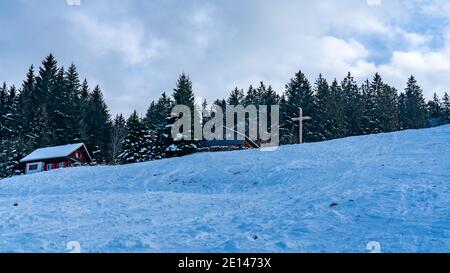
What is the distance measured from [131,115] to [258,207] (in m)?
44.5

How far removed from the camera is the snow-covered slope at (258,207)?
8.98 meters

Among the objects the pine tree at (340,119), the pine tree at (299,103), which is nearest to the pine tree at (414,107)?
the pine tree at (340,119)

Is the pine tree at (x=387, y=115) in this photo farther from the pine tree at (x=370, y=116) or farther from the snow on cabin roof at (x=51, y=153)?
the snow on cabin roof at (x=51, y=153)

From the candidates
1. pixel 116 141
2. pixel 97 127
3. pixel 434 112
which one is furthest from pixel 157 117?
pixel 434 112

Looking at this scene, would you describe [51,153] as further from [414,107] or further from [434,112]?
[434,112]

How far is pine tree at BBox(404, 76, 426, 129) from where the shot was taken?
2810 inches

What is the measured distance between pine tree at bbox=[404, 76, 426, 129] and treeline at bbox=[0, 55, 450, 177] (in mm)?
187

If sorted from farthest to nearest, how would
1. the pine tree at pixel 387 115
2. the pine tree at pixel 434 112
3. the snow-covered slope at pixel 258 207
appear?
the pine tree at pixel 434 112 → the pine tree at pixel 387 115 → the snow-covered slope at pixel 258 207

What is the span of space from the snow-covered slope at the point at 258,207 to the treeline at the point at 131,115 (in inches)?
1142

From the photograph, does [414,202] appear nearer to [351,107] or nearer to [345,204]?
[345,204]

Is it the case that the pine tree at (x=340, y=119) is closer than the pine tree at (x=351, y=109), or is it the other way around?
the pine tree at (x=340, y=119)

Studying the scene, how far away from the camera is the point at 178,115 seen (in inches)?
1746

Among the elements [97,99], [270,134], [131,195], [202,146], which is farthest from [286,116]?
[131,195]

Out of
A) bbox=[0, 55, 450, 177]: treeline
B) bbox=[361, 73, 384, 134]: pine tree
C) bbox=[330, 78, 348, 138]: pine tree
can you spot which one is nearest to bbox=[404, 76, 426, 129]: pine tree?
bbox=[0, 55, 450, 177]: treeline
